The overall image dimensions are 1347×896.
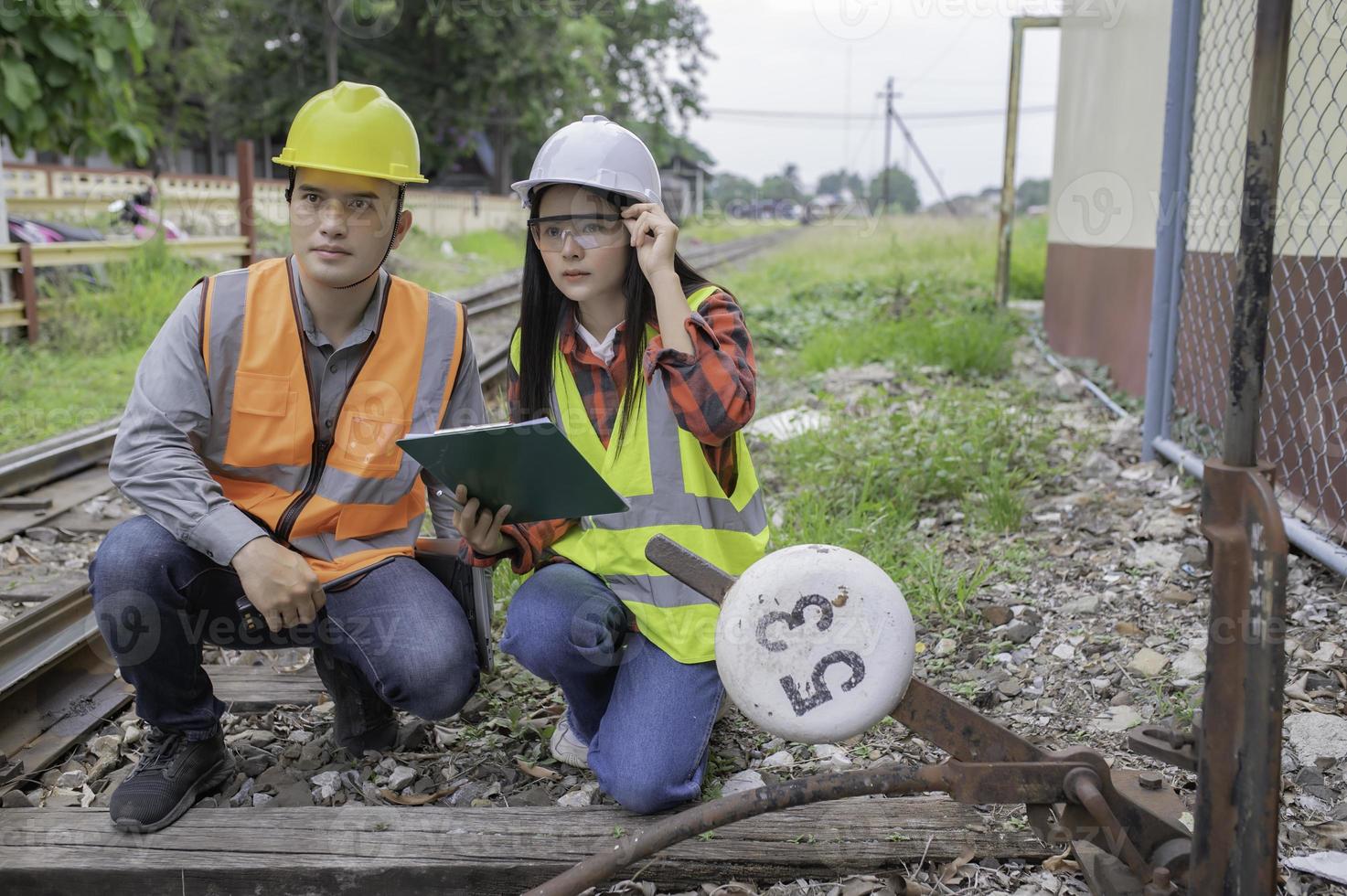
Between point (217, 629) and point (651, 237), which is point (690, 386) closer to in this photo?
point (651, 237)

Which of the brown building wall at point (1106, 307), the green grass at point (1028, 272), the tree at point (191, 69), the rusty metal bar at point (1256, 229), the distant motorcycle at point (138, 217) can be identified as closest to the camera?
the rusty metal bar at point (1256, 229)

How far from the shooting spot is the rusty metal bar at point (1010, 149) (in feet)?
32.2

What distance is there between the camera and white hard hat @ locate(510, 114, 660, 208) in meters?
2.39

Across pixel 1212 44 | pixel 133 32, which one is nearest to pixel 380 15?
pixel 133 32

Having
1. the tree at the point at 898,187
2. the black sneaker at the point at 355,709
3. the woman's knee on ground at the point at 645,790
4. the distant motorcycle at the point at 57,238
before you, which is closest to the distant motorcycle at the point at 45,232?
the distant motorcycle at the point at 57,238

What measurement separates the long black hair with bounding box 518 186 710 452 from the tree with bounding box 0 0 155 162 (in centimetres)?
603

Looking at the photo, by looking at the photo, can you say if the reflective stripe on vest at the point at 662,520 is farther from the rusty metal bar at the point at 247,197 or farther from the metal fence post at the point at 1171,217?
the rusty metal bar at the point at 247,197

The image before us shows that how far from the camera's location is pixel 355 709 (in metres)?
2.80

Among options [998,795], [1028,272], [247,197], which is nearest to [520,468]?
[998,795]

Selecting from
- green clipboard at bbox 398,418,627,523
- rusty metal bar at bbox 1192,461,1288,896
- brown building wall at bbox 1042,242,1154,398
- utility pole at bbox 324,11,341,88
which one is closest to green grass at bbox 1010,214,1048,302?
brown building wall at bbox 1042,242,1154,398

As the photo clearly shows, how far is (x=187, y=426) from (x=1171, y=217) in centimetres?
416

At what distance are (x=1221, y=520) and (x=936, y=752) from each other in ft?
4.59

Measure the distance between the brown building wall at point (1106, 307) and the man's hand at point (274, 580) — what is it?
15.8ft

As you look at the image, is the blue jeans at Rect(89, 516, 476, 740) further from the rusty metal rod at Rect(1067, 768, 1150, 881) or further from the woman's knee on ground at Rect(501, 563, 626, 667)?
the rusty metal rod at Rect(1067, 768, 1150, 881)
